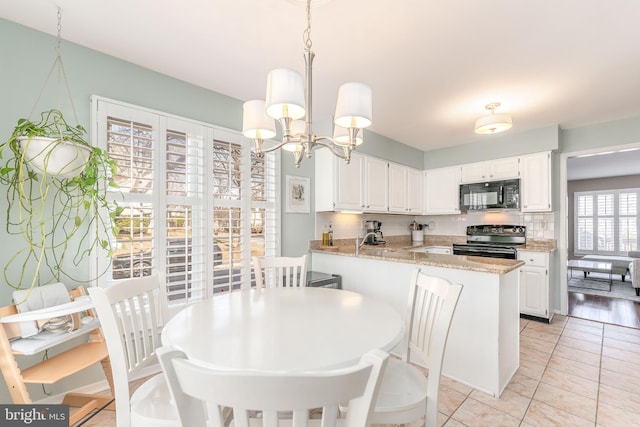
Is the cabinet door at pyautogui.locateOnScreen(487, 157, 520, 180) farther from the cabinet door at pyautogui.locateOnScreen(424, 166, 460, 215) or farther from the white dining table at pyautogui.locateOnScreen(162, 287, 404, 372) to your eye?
the white dining table at pyautogui.locateOnScreen(162, 287, 404, 372)

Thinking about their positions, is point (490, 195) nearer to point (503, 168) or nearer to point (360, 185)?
point (503, 168)

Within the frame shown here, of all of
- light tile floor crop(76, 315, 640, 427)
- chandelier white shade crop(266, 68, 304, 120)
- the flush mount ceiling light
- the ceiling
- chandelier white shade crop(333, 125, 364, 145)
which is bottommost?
light tile floor crop(76, 315, 640, 427)

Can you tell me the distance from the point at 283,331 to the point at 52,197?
1931 millimetres

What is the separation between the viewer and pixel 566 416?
1.88 meters

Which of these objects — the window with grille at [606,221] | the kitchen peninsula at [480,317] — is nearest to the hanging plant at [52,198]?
the kitchen peninsula at [480,317]

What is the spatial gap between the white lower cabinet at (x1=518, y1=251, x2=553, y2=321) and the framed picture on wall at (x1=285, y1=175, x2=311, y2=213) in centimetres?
289

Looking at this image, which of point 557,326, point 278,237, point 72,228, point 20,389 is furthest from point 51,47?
point 557,326

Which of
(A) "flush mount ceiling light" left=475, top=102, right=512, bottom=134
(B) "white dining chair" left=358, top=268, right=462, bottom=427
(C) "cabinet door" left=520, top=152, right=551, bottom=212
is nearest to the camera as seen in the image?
(B) "white dining chair" left=358, top=268, right=462, bottom=427

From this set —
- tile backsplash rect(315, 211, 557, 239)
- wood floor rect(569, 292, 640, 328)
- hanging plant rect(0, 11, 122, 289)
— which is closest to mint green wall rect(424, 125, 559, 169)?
tile backsplash rect(315, 211, 557, 239)

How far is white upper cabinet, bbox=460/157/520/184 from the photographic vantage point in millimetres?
4098

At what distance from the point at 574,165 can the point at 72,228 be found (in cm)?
824

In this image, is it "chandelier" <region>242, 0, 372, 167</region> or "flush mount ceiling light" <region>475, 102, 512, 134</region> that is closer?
"chandelier" <region>242, 0, 372, 167</region>

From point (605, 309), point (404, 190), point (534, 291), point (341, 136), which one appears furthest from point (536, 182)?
point (341, 136)

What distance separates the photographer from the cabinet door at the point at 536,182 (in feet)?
12.5
